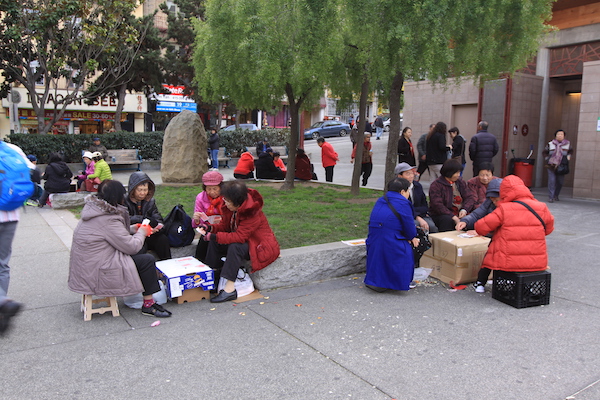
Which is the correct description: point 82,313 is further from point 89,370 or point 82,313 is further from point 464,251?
point 464,251

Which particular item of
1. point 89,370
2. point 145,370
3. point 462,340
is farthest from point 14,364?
point 462,340

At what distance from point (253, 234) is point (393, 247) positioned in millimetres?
1461

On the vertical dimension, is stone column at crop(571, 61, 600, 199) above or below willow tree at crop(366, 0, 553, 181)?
below

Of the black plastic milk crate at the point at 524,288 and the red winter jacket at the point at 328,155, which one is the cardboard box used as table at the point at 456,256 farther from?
the red winter jacket at the point at 328,155

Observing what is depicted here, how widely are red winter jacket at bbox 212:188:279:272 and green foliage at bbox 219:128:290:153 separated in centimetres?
1655

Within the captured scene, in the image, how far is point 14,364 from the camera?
12.3 ft

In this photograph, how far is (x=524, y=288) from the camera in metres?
5.09

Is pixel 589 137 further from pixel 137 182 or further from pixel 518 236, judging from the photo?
pixel 137 182

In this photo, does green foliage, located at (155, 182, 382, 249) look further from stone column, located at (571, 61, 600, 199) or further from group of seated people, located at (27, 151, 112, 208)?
stone column, located at (571, 61, 600, 199)

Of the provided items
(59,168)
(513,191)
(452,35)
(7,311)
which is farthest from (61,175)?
(513,191)

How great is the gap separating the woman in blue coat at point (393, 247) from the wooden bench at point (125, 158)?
14655mm

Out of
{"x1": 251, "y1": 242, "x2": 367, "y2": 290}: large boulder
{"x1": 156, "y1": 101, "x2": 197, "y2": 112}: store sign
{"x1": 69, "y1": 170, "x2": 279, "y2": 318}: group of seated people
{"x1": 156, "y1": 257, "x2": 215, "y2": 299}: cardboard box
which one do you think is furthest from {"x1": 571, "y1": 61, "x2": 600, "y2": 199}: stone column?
{"x1": 156, "y1": 101, "x2": 197, "y2": 112}: store sign

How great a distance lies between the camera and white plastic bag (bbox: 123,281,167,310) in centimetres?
494

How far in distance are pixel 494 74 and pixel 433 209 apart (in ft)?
12.5
